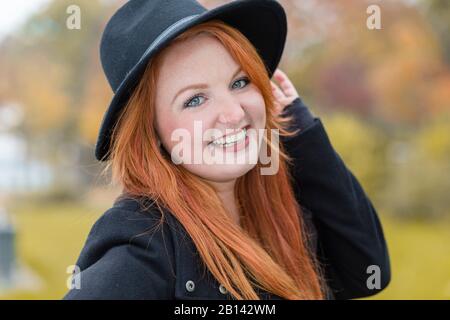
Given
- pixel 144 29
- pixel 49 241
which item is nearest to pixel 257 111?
pixel 144 29

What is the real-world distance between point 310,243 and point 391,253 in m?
6.91

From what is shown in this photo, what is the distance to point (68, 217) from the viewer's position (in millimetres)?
13180

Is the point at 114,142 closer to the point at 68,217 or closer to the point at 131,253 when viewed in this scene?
the point at 131,253

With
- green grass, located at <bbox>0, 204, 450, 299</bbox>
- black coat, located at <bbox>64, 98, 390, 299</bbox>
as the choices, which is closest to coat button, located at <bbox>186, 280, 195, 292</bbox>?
black coat, located at <bbox>64, 98, 390, 299</bbox>

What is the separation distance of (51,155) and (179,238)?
617 inches

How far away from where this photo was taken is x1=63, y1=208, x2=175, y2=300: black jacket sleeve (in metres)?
1.51

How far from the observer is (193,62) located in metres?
1.74

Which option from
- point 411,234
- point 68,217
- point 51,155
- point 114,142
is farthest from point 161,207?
point 51,155

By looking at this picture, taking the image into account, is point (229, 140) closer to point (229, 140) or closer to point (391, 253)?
point (229, 140)

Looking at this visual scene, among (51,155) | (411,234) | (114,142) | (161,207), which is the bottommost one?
(161,207)

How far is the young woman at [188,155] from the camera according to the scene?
1652 millimetres

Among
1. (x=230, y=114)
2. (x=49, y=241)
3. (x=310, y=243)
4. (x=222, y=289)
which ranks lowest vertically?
(x=222, y=289)

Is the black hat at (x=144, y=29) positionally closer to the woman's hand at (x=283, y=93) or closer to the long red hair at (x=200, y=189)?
the long red hair at (x=200, y=189)

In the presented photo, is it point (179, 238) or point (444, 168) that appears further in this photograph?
point (444, 168)
